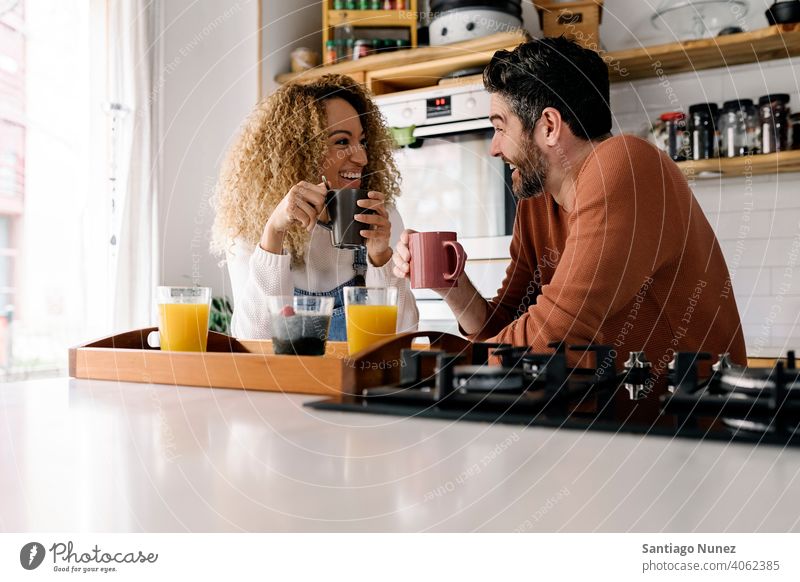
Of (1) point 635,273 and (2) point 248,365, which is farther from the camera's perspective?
(1) point 635,273

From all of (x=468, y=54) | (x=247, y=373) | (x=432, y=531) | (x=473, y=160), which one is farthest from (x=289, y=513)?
(x=468, y=54)

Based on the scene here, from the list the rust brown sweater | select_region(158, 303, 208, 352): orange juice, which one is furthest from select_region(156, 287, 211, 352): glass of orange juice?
the rust brown sweater

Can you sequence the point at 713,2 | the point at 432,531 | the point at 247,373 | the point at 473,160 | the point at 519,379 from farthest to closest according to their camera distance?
the point at 473,160
the point at 713,2
the point at 247,373
the point at 519,379
the point at 432,531

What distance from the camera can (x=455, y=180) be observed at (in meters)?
2.55

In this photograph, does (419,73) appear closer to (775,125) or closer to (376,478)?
(775,125)

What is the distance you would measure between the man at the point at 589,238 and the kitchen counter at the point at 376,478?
475mm

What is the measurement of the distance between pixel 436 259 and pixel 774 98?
1.77m

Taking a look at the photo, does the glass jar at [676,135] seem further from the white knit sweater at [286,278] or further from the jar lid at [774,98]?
the white knit sweater at [286,278]

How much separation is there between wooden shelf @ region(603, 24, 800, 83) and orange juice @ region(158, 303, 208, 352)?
6.22 feet

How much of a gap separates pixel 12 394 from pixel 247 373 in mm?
281

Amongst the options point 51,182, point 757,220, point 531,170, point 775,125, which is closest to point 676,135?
point 775,125

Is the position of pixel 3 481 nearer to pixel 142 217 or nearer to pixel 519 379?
pixel 519 379

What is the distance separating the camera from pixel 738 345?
4.10ft

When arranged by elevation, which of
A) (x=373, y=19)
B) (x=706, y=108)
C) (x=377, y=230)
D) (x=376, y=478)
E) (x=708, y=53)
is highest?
(x=373, y=19)
